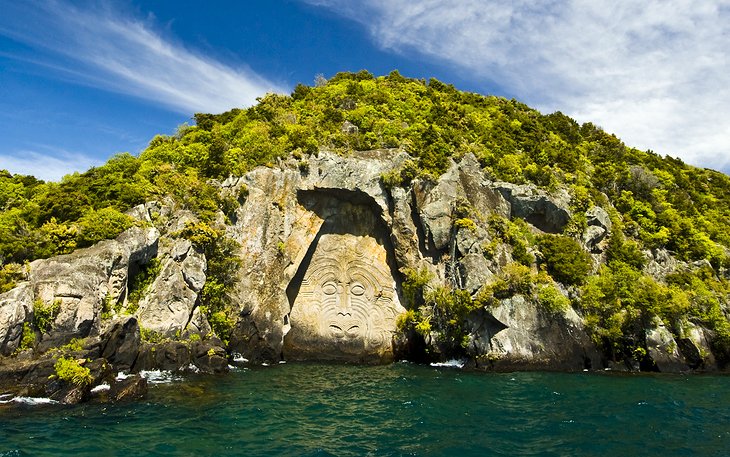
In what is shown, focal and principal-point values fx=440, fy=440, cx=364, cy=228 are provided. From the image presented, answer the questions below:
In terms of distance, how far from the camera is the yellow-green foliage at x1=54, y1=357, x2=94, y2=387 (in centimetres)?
1812

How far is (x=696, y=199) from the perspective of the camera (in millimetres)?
44719

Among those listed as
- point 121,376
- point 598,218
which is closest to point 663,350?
point 598,218

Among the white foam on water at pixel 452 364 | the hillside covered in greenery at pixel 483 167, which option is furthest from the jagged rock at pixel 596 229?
the white foam on water at pixel 452 364

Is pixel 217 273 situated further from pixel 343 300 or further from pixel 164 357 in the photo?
pixel 343 300

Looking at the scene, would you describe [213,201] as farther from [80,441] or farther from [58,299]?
[80,441]

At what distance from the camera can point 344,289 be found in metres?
33.6

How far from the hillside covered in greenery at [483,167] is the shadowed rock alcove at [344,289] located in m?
4.01

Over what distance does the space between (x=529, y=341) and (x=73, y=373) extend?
2443 cm

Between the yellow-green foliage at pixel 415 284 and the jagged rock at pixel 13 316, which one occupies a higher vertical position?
the yellow-green foliage at pixel 415 284

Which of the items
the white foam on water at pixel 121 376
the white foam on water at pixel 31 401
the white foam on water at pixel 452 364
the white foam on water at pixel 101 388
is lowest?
the white foam on water at pixel 31 401

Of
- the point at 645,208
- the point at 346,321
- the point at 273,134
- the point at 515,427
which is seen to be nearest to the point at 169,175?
the point at 273,134

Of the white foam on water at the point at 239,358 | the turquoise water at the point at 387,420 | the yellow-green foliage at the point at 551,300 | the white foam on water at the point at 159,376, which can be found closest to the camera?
the turquoise water at the point at 387,420

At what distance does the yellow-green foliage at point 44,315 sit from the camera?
20469mm

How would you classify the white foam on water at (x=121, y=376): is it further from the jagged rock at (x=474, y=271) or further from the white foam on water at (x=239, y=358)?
the jagged rock at (x=474, y=271)
